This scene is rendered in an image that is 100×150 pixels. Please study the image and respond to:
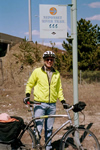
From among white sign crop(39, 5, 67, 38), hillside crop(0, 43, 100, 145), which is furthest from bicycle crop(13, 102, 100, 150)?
hillside crop(0, 43, 100, 145)

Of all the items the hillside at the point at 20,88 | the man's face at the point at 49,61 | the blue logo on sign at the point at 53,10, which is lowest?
the hillside at the point at 20,88

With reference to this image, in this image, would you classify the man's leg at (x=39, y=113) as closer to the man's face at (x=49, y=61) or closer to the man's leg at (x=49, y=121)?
the man's leg at (x=49, y=121)

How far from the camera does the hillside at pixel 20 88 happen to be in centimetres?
800

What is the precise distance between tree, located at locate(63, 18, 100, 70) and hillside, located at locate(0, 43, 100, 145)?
2321 mm

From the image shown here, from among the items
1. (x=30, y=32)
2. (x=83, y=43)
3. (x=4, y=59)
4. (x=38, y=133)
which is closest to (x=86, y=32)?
(x=83, y=43)

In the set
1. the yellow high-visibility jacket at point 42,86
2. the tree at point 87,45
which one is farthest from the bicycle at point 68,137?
the tree at point 87,45

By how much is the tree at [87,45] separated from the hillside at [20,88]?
91.4 inches

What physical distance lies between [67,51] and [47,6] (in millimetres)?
16545

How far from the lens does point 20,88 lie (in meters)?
16.2

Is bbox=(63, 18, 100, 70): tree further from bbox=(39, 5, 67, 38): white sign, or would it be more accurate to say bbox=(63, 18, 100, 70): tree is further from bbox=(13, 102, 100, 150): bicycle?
bbox=(13, 102, 100, 150): bicycle

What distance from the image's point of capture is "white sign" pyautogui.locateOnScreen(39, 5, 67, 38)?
434cm

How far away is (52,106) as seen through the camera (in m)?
3.79

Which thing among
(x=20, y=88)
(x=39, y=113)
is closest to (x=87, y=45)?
(x=20, y=88)

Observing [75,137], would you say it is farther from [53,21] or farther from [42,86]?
[53,21]
